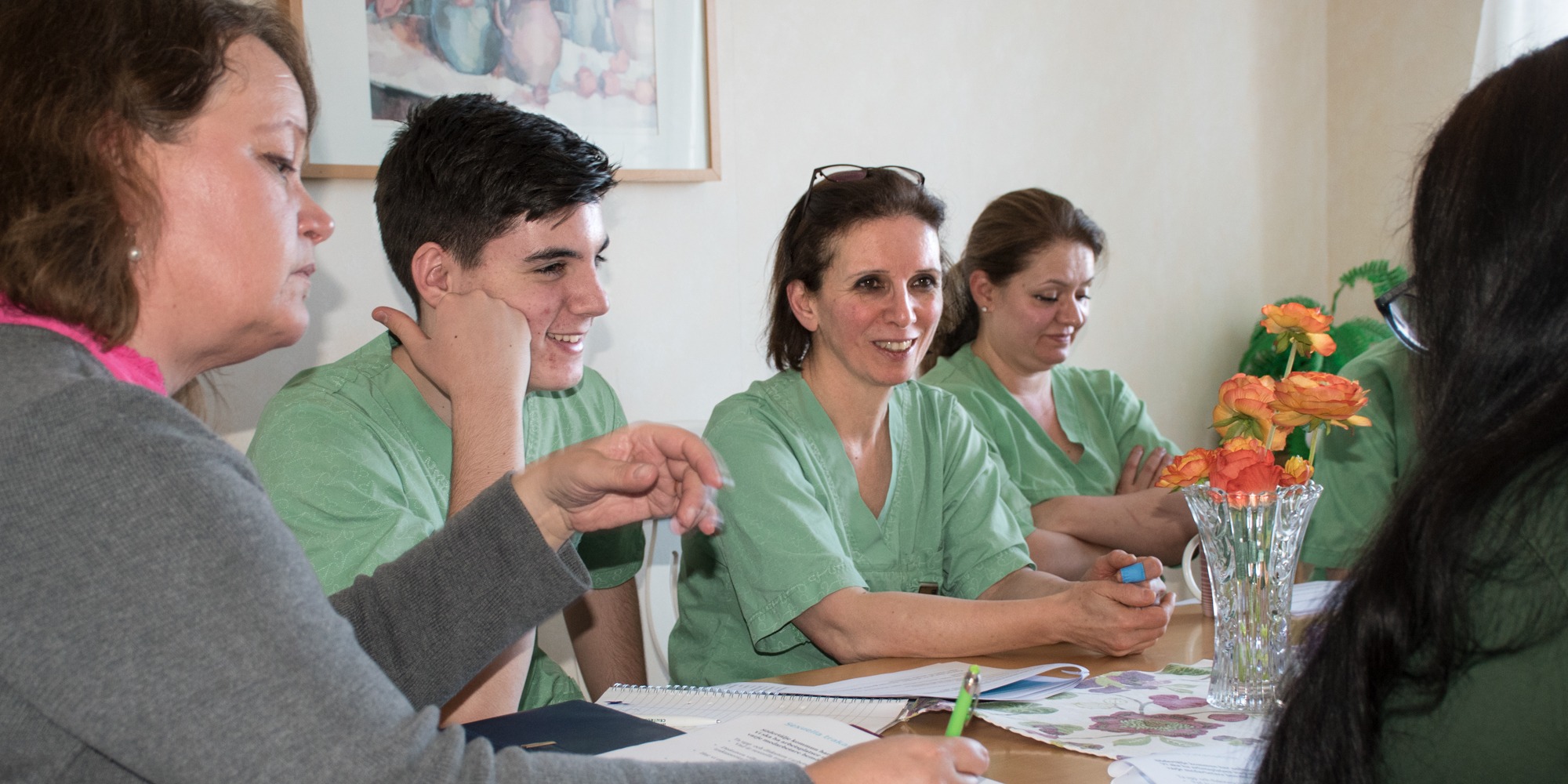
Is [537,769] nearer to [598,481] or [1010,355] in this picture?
[598,481]

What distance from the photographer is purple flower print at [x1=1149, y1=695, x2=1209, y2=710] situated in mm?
1272

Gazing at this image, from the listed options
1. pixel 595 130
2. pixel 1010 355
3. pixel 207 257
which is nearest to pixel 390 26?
pixel 595 130

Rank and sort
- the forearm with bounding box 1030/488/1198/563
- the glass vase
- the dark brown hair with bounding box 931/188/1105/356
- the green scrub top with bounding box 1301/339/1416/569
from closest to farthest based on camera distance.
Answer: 1. the glass vase
2. the green scrub top with bounding box 1301/339/1416/569
3. the forearm with bounding box 1030/488/1198/563
4. the dark brown hair with bounding box 931/188/1105/356

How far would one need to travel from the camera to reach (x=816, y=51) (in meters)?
3.01

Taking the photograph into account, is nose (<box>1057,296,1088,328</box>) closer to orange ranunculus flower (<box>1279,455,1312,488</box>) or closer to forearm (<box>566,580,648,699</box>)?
forearm (<box>566,580,648,699</box>)

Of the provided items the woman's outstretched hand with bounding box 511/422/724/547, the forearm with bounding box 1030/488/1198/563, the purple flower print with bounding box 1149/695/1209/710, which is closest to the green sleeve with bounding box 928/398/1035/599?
the forearm with bounding box 1030/488/1198/563

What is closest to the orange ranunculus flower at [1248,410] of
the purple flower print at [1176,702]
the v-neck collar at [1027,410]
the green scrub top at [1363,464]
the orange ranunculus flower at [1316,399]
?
the orange ranunculus flower at [1316,399]

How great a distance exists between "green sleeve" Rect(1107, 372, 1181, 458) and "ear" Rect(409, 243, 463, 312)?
1.68 meters

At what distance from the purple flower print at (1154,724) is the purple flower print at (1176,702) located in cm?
3

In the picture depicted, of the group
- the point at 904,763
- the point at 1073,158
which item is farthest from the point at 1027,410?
the point at 904,763

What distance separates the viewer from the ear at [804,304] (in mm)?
2100

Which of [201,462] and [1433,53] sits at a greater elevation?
[1433,53]

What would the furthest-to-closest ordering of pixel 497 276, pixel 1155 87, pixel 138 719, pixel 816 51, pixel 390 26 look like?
1. pixel 1155 87
2. pixel 816 51
3. pixel 390 26
4. pixel 497 276
5. pixel 138 719

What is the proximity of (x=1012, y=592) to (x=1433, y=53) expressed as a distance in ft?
9.37
